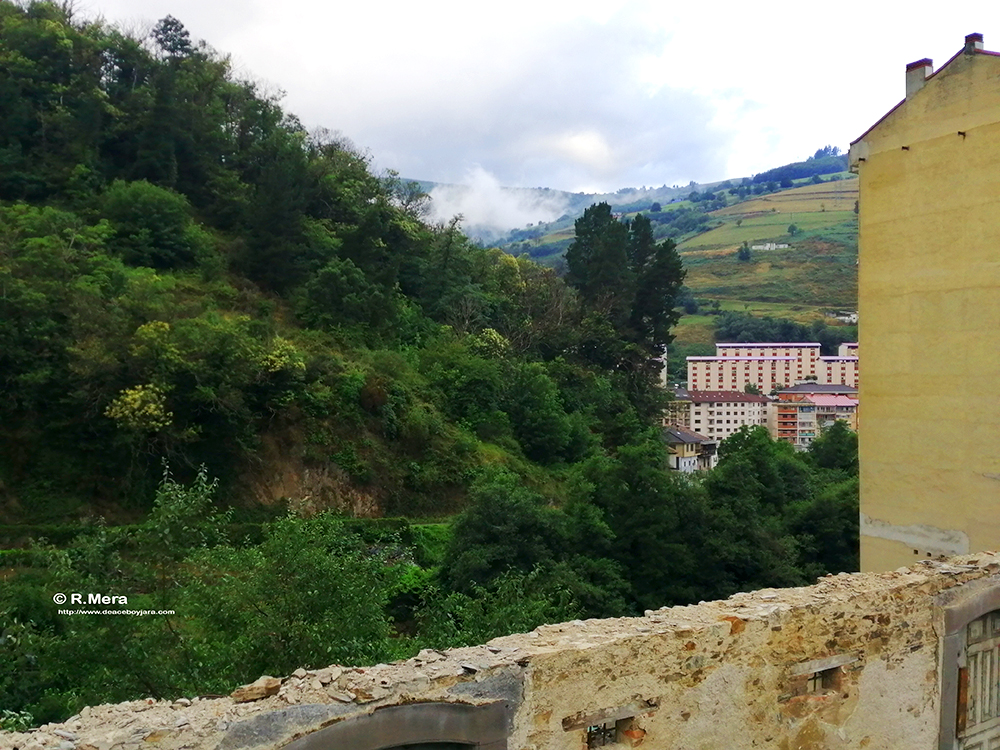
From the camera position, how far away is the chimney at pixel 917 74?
1255 centimetres

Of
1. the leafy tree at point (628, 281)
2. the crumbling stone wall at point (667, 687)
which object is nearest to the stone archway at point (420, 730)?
the crumbling stone wall at point (667, 687)

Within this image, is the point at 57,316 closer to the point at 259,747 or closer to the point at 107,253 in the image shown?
the point at 107,253

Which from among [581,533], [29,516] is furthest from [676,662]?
[29,516]

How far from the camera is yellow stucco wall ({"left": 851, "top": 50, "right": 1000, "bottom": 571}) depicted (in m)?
11.8

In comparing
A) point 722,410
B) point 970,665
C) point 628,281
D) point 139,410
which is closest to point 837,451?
point 628,281

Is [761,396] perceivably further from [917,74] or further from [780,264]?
[917,74]

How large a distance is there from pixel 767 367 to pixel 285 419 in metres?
63.4

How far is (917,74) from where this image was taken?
12.6m

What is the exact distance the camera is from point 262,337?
76.8 feet

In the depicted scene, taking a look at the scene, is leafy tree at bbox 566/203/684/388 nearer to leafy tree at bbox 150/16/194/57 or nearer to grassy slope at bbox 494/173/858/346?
leafy tree at bbox 150/16/194/57

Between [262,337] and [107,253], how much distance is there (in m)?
5.61

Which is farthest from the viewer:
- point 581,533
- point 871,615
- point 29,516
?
point 29,516

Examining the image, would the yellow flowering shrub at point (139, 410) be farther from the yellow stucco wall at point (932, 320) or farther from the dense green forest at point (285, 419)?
the yellow stucco wall at point (932, 320)

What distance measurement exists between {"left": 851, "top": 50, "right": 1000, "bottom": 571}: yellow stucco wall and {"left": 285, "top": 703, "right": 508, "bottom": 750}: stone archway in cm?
950
